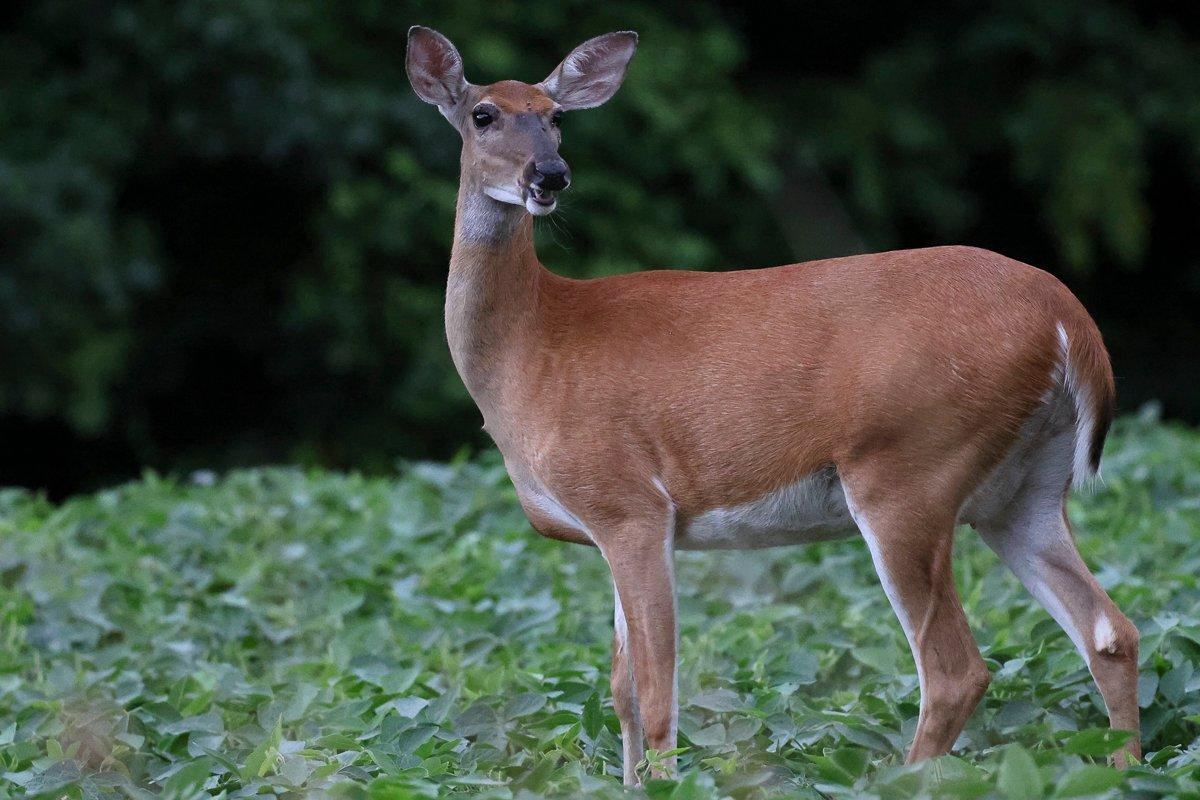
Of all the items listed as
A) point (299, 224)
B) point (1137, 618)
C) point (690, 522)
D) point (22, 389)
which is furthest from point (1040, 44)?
point (690, 522)

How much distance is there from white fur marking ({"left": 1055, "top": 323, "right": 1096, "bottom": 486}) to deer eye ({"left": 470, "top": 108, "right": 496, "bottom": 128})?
158cm

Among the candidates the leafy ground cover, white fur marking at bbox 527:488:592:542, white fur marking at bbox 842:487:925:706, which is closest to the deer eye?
white fur marking at bbox 527:488:592:542

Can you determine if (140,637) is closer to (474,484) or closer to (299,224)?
(474,484)

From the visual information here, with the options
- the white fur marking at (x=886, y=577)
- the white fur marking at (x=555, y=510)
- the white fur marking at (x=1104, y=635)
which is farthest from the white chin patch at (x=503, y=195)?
the white fur marking at (x=1104, y=635)

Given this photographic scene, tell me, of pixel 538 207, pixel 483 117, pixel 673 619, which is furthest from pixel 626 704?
pixel 483 117

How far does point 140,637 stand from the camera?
5949mm

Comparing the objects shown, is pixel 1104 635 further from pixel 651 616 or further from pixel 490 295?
pixel 490 295

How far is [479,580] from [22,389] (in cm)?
552

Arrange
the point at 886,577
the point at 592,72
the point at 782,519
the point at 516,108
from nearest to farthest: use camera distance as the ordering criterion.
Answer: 1. the point at 886,577
2. the point at 782,519
3. the point at 516,108
4. the point at 592,72

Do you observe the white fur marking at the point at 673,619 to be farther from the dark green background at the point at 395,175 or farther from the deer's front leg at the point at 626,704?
the dark green background at the point at 395,175

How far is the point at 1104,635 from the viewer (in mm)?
4035

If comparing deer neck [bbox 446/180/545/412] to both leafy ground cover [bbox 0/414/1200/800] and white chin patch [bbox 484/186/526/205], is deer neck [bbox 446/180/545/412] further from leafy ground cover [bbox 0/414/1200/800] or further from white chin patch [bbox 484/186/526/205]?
leafy ground cover [bbox 0/414/1200/800]

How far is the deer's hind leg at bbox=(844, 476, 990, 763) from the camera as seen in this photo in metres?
3.90

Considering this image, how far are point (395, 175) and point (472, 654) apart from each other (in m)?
6.76
